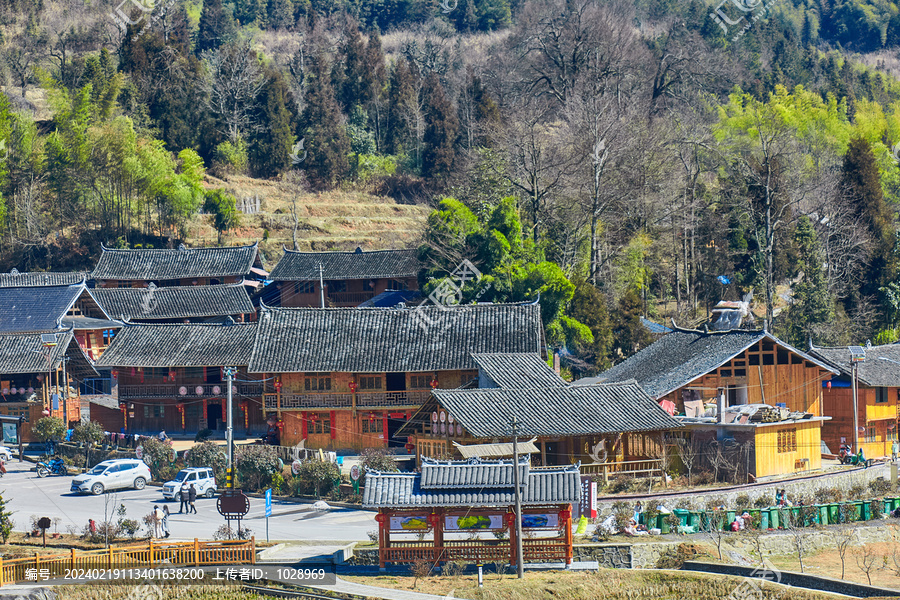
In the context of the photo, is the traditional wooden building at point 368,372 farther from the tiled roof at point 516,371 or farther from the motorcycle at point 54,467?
the motorcycle at point 54,467

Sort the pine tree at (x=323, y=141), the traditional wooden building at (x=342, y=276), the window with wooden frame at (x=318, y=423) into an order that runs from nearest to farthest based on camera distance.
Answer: the window with wooden frame at (x=318, y=423) → the traditional wooden building at (x=342, y=276) → the pine tree at (x=323, y=141)

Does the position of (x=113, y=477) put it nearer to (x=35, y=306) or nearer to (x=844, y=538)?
(x=35, y=306)

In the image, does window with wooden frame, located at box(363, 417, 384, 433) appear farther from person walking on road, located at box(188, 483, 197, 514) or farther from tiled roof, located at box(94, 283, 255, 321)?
tiled roof, located at box(94, 283, 255, 321)

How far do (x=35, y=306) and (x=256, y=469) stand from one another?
78.1 ft

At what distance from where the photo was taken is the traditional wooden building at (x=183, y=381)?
2249 inches

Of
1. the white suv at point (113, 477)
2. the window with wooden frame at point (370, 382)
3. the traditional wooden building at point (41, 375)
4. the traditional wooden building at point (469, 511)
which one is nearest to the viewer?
the traditional wooden building at point (469, 511)

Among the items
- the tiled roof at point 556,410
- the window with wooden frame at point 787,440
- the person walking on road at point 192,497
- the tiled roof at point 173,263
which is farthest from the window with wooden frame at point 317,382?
the tiled roof at point 173,263

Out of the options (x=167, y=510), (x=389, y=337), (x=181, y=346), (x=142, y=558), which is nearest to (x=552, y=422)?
(x=389, y=337)

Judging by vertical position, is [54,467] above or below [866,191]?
below

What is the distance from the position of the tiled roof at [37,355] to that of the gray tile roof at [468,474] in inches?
1173

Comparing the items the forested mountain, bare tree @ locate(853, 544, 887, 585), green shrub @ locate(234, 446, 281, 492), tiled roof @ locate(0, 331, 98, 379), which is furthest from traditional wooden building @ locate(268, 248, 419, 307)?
bare tree @ locate(853, 544, 887, 585)

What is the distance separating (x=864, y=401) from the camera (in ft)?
176

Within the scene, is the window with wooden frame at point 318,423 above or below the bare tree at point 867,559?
above

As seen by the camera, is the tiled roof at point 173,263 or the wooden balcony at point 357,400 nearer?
the wooden balcony at point 357,400
